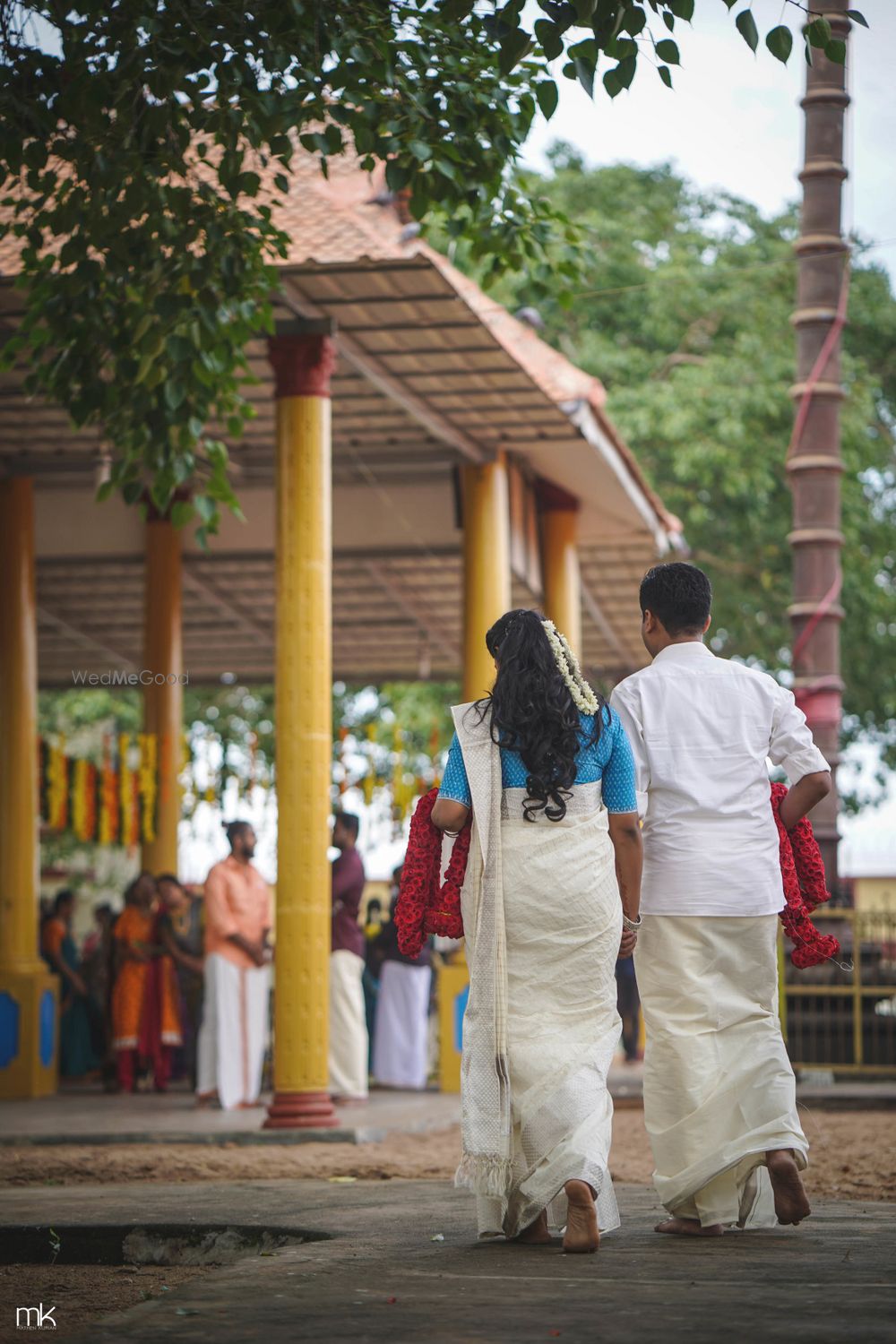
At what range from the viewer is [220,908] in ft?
42.5

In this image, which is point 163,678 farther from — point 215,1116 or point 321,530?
point 321,530

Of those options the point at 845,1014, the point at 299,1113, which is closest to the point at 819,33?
the point at 299,1113

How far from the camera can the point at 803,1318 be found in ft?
13.5

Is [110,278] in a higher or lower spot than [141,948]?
higher

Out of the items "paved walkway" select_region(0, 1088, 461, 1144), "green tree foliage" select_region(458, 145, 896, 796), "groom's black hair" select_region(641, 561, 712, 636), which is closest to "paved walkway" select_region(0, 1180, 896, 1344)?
"groom's black hair" select_region(641, 561, 712, 636)

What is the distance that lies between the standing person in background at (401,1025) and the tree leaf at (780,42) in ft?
34.6

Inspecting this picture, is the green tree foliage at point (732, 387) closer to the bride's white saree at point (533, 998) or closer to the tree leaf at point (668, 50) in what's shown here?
the tree leaf at point (668, 50)

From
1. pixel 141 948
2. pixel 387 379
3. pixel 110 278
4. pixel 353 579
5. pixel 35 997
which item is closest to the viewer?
pixel 110 278

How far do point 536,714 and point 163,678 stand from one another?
1196 centimetres

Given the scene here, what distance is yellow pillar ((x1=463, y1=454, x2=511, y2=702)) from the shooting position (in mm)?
14461

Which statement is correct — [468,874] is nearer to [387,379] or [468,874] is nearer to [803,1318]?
[803,1318]

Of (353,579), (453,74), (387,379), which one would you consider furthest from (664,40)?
(353,579)

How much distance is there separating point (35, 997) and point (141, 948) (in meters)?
1.12

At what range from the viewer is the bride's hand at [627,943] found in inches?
224
